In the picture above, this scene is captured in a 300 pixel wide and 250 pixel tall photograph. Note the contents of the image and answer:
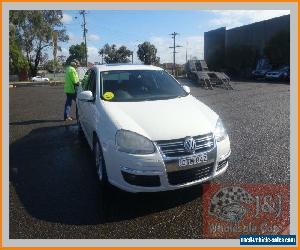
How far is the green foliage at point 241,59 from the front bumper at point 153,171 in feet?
117

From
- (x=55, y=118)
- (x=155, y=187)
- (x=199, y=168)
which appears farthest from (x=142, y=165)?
(x=55, y=118)

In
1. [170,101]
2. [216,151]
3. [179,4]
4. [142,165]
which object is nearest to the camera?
[142,165]

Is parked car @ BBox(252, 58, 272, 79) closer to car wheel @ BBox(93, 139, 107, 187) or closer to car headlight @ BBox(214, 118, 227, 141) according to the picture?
car headlight @ BBox(214, 118, 227, 141)

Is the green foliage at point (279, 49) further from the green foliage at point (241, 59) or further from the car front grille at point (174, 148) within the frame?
the car front grille at point (174, 148)

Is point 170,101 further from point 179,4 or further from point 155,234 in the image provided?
point 155,234

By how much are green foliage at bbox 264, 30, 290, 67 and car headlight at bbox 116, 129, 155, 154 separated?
32.0 m

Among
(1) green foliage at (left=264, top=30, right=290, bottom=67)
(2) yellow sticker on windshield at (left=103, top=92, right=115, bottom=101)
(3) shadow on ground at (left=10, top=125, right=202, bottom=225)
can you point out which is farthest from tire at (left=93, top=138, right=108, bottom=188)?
(1) green foliage at (left=264, top=30, right=290, bottom=67)

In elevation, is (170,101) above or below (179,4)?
below

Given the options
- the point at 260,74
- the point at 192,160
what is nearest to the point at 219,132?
the point at 192,160

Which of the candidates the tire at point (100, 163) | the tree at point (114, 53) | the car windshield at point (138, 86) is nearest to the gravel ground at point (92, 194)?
the tire at point (100, 163)

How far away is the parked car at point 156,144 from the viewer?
3.80m

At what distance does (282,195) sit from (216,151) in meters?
1.09

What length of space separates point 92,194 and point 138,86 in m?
1.96

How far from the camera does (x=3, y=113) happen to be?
4.80 meters
